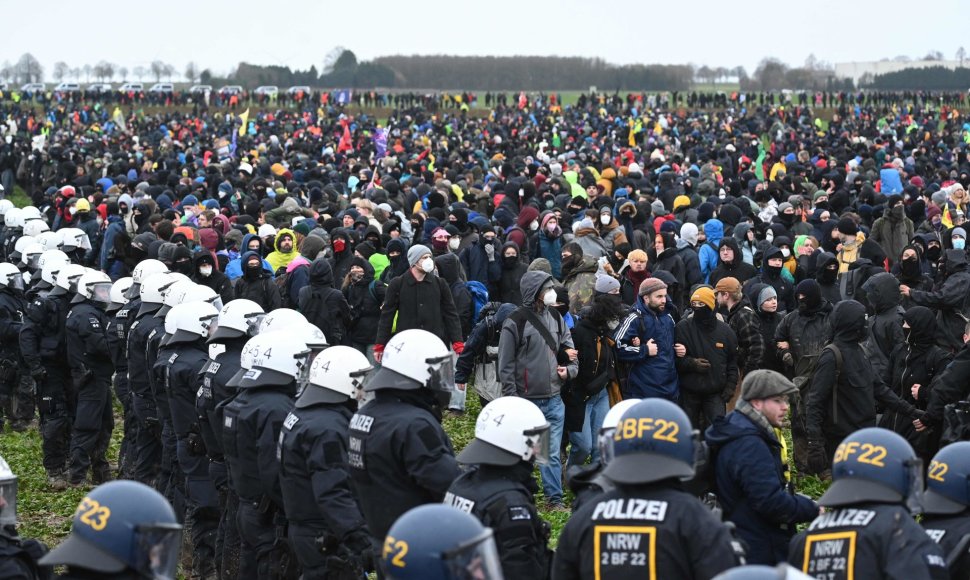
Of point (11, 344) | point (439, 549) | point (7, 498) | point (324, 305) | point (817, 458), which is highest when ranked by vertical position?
point (439, 549)

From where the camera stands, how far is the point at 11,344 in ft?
46.5

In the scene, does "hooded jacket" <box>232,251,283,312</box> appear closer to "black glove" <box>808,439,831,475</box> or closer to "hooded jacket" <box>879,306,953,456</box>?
"black glove" <box>808,439,831,475</box>

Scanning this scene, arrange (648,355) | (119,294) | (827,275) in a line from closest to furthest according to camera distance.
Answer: (648,355)
(827,275)
(119,294)

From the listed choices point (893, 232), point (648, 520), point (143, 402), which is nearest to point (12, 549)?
point (648, 520)

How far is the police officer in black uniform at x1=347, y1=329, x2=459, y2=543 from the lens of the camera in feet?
20.4

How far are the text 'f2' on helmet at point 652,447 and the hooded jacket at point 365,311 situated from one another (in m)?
8.60

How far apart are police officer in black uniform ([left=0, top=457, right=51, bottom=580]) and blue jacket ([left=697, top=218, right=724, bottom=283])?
9531 millimetres

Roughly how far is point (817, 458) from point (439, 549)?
7535mm

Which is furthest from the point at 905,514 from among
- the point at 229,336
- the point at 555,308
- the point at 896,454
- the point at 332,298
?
the point at 332,298

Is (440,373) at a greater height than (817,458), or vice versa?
(440,373)

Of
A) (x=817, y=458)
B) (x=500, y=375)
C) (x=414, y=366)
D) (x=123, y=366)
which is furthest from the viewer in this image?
(x=123, y=366)

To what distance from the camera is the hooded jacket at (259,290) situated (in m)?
13.3

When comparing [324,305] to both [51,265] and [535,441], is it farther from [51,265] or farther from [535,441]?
[535,441]

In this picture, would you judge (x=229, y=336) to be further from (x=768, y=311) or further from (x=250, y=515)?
(x=768, y=311)
